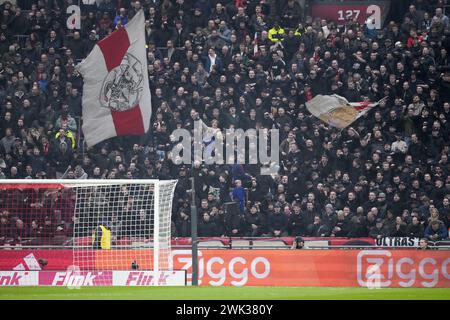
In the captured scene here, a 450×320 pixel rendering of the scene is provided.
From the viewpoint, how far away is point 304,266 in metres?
21.8

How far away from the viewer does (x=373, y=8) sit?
29.4m

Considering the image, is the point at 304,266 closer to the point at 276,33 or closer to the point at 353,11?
the point at 276,33

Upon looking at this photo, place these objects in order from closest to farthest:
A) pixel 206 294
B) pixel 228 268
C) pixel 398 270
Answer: pixel 206 294
pixel 398 270
pixel 228 268

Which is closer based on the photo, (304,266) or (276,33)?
(304,266)

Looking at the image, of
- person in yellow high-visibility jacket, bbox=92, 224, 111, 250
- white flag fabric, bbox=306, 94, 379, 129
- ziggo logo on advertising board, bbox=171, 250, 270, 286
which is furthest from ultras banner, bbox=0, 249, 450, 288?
white flag fabric, bbox=306, 94, 379, 129

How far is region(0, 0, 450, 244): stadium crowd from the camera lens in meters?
23.4

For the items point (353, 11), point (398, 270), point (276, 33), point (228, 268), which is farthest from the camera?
point (353, 11)

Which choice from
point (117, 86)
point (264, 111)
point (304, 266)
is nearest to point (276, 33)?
point (264, 111)

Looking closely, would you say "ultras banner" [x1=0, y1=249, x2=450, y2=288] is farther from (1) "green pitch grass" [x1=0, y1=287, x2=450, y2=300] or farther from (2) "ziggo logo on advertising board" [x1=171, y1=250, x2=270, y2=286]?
(1) "green pitch grass" [x1=0, y1=287, x2=450, y2=300]

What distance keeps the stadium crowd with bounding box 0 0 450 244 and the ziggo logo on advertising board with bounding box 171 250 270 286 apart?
1.44 meters

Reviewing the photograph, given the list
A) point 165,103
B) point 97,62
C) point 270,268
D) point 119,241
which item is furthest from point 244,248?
point 97,62

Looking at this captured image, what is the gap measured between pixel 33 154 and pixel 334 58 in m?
7.53

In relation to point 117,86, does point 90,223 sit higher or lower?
lower

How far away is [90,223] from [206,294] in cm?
804
